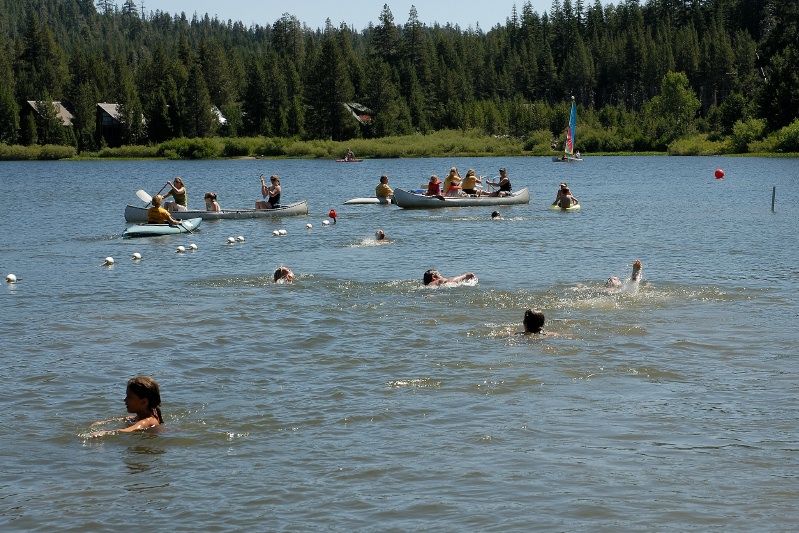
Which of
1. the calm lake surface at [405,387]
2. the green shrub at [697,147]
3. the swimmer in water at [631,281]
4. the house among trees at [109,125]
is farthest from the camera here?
the house among trees at [109,125]

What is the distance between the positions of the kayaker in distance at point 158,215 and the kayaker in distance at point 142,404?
817 inches

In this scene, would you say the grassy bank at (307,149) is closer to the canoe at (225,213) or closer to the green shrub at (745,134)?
the green shrub at (745,134)

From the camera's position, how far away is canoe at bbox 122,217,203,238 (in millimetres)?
31000

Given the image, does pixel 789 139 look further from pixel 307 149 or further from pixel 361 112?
pixel 361 112

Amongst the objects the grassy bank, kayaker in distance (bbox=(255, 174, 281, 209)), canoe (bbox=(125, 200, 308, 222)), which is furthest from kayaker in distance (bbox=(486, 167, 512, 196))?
the grassy bank

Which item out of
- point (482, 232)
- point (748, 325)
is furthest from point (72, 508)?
point (482, 232)

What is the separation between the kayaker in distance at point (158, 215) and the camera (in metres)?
31.7

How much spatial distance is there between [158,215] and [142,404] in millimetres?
20941

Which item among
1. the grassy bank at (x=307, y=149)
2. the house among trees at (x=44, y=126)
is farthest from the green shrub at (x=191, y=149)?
the house among trees at (x=44, y=126)

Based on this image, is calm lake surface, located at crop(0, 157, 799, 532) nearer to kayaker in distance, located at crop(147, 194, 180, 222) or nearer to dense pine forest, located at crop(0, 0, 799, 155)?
kayaker in distance, located at crop(147, 194, 180, 222)

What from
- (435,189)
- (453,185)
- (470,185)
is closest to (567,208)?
(470,185)

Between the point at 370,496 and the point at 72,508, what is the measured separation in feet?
8.96

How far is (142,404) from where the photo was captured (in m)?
11.6

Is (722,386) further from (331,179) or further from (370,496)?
(331,179)
